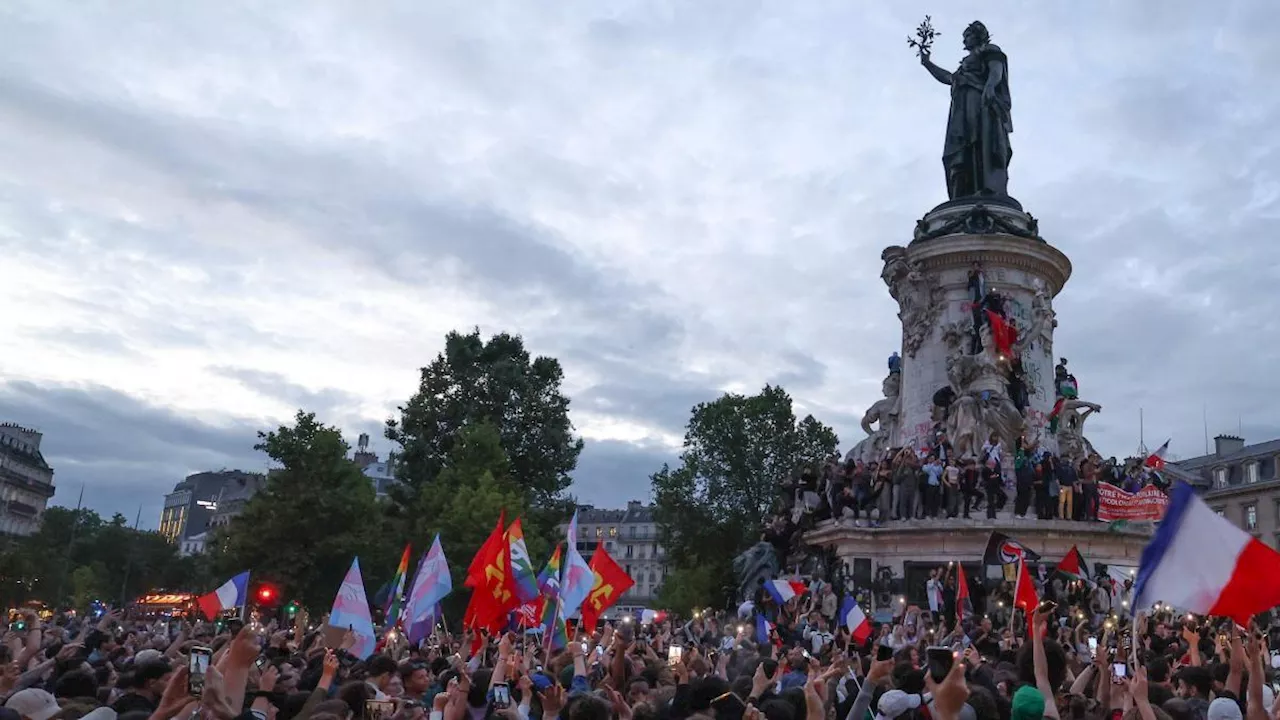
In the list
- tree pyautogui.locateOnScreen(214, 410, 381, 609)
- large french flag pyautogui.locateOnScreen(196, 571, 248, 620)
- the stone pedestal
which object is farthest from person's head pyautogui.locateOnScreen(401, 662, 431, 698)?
tree pyautogui.locateOnScreen(214, 410, 381, 609)

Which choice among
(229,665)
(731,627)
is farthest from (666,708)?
(731,627)

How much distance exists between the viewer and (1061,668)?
295 inches

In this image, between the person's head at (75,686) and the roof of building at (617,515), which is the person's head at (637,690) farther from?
the roof of building at (617,515)

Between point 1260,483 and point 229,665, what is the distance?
214 feet

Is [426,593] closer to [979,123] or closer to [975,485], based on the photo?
[975,485]

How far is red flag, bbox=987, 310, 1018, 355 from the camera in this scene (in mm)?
29672

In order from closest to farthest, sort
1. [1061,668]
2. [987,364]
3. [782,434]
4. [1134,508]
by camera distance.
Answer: [1061,668] → [1134,508] → [987,364] → [782,434]

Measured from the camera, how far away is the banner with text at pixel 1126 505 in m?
25.8

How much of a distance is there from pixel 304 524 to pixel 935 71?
92.6ft

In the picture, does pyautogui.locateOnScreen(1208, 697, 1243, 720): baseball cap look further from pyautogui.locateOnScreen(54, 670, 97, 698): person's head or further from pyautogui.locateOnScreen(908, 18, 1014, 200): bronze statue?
pyautogui.locateOnScreen(908, 18, 1014, 200): bronze statue

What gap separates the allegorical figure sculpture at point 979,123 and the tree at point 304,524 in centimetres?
2573

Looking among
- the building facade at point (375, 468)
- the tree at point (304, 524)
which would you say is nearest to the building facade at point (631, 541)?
the building facade at point (375, 468)

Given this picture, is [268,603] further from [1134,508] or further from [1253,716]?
[1253,716]

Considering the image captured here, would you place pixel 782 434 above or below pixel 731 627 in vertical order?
above
